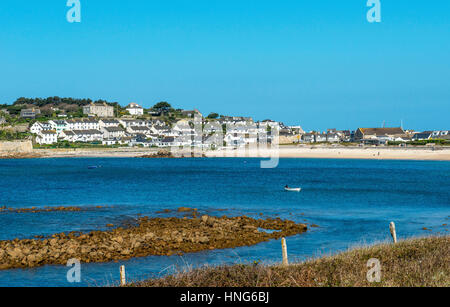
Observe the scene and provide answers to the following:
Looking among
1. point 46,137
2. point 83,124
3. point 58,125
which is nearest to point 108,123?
point 83,124

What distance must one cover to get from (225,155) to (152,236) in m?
119

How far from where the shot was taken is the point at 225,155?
14212 cm

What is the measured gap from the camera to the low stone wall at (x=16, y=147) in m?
134

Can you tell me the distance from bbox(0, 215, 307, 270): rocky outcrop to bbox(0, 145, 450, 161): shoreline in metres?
91.7

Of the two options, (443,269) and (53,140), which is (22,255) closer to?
(443,269)

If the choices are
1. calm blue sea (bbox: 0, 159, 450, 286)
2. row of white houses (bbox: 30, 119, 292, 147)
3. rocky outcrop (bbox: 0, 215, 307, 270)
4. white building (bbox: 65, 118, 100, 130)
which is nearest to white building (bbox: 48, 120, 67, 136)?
row of white houses (bbox: 30, 119, 292, 147)

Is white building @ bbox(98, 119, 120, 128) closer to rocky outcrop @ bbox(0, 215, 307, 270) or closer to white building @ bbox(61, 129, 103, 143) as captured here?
white building @ bbox(61, 129, 103, 143)

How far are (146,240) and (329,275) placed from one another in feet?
41.1

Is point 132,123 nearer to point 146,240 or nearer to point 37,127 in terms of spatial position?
point 37,127

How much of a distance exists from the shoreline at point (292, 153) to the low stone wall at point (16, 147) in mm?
1738

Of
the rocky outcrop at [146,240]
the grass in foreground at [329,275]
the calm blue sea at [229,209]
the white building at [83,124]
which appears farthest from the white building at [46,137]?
the grass in foreground at [329,275]

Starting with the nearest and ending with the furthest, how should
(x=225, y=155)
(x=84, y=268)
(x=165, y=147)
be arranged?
(x=84, y=268)
(x=225, y=155)
(x=165, y=147)

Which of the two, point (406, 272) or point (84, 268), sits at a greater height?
point (406, 272)
